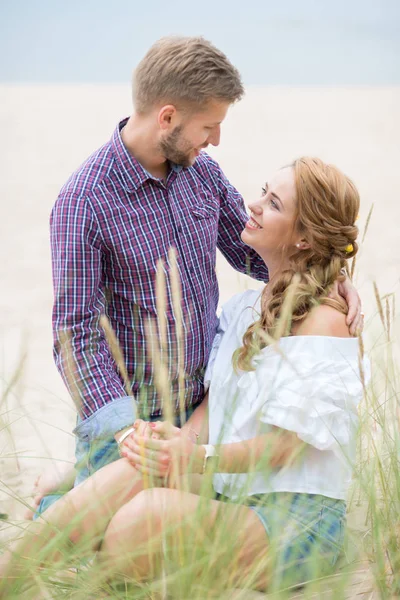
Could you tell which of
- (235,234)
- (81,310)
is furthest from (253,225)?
(81,310)

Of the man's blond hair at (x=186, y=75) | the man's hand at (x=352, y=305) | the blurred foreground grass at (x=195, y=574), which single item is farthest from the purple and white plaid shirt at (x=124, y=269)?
the blurred foreground grass at (x=195, y=574)

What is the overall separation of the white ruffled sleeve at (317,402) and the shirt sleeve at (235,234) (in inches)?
31.6

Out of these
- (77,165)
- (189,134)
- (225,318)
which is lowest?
(225,318)

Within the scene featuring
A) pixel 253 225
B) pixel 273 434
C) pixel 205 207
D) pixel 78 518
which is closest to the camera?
pixel 78 518

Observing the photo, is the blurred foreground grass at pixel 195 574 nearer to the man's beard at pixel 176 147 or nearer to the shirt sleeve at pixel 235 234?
the man's beard at pixel 176 147

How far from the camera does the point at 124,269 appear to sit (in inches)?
99.2

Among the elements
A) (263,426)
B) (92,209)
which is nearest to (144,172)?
(92,209)

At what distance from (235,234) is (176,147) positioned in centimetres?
60

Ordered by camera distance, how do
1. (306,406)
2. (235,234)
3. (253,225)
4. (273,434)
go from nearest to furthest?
(273,434) < (306,406) < (253,225) < (235,234)

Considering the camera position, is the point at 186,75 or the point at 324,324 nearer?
the point at 324,324

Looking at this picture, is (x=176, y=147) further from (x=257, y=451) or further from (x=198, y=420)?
(x=257, y=451)

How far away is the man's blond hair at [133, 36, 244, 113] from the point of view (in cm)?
249

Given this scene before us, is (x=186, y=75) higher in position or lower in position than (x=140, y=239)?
higher

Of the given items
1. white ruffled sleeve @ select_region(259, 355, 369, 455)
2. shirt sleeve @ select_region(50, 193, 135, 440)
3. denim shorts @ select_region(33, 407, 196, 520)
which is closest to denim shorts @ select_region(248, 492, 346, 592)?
white ruffled sleeve @ select_region(259, 355, 369, 455)
